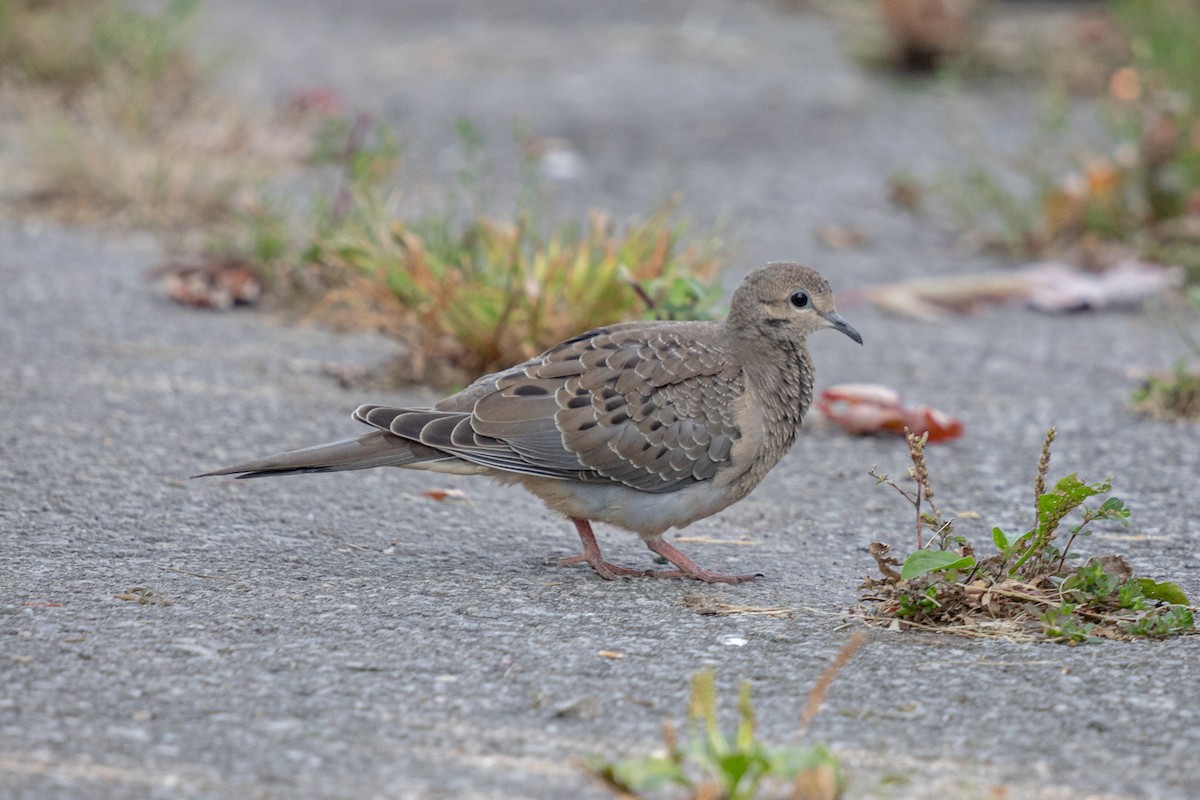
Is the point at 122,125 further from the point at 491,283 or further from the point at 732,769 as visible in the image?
the point at 732,769

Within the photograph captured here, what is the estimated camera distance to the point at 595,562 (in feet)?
13.7

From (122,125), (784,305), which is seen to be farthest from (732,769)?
(122,125)

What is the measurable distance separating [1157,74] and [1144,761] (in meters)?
7.01

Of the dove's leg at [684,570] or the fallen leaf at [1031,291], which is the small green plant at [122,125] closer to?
the fallen leaf at [1031,291]

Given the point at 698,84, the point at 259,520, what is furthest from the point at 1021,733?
the point at 698,84

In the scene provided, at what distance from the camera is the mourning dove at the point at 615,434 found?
4.14 metres

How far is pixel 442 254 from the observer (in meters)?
6.25

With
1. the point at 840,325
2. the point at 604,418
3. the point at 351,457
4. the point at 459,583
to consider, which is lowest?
the point at 459,583

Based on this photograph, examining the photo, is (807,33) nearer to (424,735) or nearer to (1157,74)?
(1157,74)

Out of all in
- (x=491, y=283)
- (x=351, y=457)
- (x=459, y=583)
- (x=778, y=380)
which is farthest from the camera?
(x=491, y=283)

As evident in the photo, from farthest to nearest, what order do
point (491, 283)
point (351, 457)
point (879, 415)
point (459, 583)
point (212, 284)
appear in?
point (212, 284) → point (491, 283) → point (879, 415) → point (351, 457) → point (459, 583)

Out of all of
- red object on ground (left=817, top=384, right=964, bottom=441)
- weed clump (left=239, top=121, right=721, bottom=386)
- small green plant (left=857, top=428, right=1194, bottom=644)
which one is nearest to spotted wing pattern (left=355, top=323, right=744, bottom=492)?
small green plant (left=857, top=428, right=1194, bottom=644)

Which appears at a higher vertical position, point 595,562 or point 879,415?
point 879,415

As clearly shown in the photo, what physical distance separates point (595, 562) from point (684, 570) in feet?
0.86
